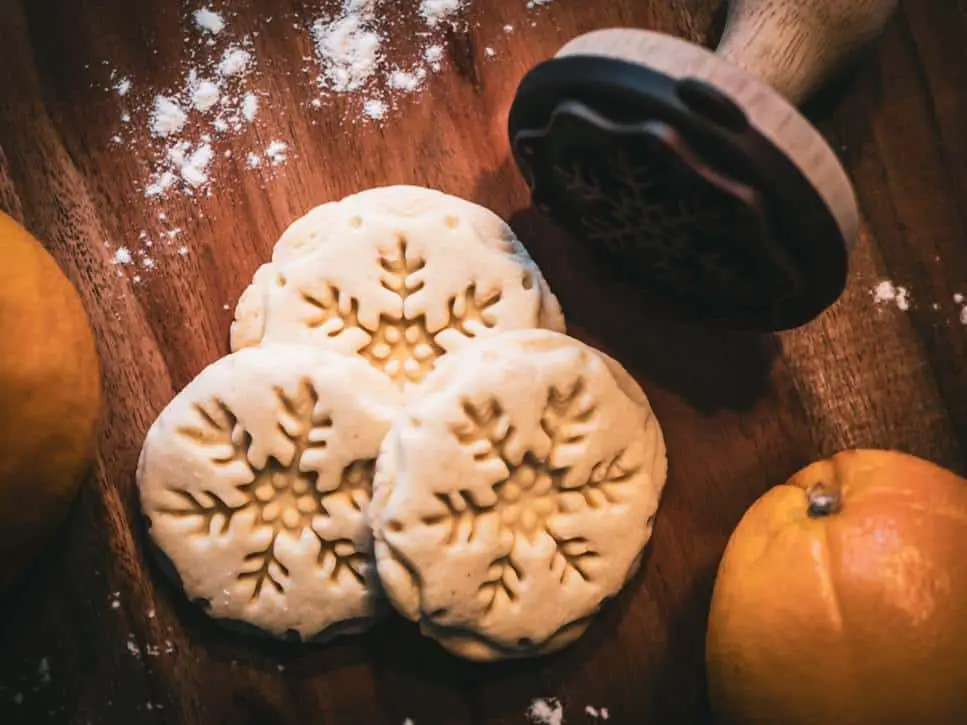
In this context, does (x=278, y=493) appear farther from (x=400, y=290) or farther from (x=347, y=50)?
(x=347, y=50)

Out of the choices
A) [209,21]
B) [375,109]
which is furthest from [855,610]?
[209,21]

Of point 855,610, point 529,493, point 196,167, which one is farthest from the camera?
point 196,167

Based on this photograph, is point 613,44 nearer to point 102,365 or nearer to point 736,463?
point 736,463

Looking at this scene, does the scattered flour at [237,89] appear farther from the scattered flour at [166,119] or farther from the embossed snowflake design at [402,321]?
the embossed snowflake design at [402,321]

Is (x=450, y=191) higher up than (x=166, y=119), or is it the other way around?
(x=166, y=119)

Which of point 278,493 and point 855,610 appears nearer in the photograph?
point 855,610

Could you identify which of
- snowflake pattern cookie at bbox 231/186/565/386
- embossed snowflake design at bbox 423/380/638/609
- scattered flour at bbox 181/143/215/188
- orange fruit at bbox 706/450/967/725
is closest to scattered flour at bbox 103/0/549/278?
scattered flour at bbox 181/143/215/188
